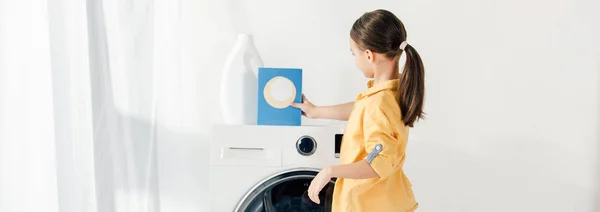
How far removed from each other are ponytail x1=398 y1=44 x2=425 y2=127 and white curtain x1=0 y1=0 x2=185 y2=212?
27.6 inches

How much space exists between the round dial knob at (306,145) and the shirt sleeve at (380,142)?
0.21m

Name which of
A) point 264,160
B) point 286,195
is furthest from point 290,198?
point 264,160

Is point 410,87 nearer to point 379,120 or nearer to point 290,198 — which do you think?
point 379,120

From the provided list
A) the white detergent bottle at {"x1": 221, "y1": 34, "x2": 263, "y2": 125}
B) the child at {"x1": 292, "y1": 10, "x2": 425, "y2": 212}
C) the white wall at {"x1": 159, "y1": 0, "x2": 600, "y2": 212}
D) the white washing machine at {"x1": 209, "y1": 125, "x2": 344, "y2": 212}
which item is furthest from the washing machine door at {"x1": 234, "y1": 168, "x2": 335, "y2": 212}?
the white wall at {"x1": 159, "y1": 0, "x2": 600, "y2": 212}

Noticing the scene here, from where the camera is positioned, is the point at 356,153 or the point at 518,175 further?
the point at 518,175

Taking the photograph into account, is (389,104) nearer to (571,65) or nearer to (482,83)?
(482,83)

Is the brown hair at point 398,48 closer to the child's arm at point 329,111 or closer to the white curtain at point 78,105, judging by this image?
the child's arm at point 329,111

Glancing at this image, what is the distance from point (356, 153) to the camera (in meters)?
1.63

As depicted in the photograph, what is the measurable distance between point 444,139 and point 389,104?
30.5 inches

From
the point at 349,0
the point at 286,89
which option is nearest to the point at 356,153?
the point at 286,89

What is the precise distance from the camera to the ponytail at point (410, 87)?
1.60m

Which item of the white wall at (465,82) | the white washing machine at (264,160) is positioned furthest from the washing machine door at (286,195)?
the white wall at (465,82)

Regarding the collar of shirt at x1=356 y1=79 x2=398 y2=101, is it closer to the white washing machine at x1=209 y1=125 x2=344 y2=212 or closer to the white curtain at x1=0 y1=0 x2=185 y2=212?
the white washing machine at x1=209 y1=125 x2=344 y2=212

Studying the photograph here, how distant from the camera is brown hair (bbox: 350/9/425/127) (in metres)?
1.61
